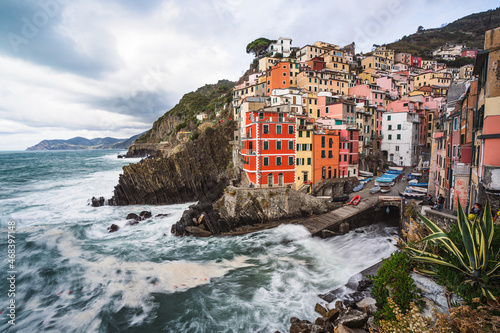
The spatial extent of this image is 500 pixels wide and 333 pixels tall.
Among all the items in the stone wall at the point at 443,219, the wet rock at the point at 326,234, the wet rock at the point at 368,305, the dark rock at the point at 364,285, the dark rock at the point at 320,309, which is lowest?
the wet rock at the point at 326,234

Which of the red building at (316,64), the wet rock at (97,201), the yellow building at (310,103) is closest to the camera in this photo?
the wet rock at (97,201)

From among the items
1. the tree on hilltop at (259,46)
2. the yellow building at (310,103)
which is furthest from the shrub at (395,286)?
the tree on hilltop at (259,46)

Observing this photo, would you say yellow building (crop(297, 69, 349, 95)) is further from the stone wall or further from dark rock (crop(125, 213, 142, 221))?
dark rock (crop(125, 213, 142, 221))

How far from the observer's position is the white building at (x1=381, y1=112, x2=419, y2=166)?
47.9 meters

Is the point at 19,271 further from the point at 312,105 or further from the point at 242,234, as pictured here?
the point at 312,105

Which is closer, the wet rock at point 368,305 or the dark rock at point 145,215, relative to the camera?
the wet rock at point 368,305

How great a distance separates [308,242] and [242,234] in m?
7.44

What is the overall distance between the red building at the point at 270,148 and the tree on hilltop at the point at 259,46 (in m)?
70.4

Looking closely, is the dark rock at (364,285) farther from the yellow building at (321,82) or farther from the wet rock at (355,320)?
the yellow building at (321,82)

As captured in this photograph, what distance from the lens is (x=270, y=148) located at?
32.0m

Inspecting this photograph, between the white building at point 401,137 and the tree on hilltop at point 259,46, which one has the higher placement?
the tree on hilltop at point 259,46

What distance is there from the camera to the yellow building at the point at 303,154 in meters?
33.4

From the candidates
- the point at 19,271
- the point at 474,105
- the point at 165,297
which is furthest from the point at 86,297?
the point at 474,105

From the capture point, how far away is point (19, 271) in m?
19.8
